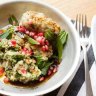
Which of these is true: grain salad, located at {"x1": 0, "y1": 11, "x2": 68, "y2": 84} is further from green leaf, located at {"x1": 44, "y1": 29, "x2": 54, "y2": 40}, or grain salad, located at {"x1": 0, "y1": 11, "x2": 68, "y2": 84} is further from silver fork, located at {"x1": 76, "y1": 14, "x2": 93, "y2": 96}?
silver fork, located at {"x1": 76, "y1": 14, "x2": 93, "y2": 96}

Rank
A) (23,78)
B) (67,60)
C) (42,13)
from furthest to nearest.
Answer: (42,13), (67,60), (23,78)

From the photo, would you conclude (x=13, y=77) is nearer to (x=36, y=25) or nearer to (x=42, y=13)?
(x=36, y=25)

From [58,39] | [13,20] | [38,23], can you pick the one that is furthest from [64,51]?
[13,20]

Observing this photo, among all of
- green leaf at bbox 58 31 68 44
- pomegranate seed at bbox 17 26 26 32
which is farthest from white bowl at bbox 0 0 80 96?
pomegranate seed at bbox 17 26 26 32

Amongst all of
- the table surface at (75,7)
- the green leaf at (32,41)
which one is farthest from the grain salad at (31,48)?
the table surface at (75,7)

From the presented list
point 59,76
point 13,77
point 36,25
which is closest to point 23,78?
point 13,77
